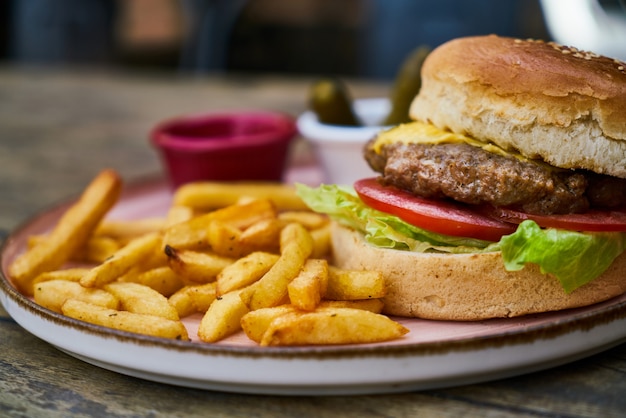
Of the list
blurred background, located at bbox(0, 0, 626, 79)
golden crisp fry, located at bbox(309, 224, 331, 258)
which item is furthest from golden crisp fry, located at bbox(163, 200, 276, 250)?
blurred background, located at bbox(0, 0, 626, 79)

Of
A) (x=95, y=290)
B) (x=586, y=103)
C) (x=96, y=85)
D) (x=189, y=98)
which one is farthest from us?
(x=96, y=85)

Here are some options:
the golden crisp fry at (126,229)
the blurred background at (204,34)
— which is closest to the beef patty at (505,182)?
the golden crisp fry at (126,229)

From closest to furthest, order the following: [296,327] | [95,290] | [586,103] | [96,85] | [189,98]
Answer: [296,327]
[586,103]
[95,290]
[189,98]
[96,85]

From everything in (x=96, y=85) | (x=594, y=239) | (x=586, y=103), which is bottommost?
(x=96, y=85)

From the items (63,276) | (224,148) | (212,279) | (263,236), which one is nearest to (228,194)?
(224,148)

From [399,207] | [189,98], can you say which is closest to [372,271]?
[399,207]

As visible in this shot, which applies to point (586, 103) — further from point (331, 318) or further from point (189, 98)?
point (189, 98)

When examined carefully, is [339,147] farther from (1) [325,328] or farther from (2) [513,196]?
(1) [325,328]
